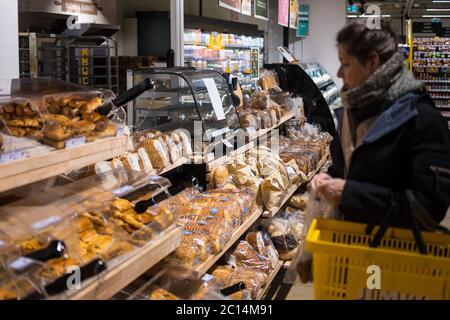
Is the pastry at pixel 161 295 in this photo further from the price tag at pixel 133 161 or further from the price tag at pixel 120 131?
the price tag at pixel 133 161

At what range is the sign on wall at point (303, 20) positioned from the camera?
9.45m

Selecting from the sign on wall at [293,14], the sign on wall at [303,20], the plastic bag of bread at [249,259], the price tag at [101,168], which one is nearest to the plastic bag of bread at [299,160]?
the plastic bag of bread at [249,259]

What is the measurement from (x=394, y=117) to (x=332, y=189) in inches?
12.2

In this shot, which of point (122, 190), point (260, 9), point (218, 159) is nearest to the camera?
point (122, 190)

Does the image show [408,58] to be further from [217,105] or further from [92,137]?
[92,137]

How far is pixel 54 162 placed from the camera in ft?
6.13

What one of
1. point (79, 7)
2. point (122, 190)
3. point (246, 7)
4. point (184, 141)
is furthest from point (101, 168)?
point (79, 7)

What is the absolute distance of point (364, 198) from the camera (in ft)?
5.97

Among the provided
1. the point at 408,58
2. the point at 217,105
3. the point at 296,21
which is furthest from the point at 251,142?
the point at 408,58

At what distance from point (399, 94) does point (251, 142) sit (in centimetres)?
286

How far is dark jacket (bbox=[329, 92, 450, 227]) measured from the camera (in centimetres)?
179

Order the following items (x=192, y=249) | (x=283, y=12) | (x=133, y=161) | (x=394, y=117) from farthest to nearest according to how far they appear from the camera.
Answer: (x=283, y=12), (x=133, y=161), (x=192, y=249), (x=394, y=117)

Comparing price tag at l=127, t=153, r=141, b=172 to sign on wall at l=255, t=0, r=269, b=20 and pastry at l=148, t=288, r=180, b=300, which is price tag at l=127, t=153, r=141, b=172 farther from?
sign on wall at l=255, t=0, r=269, b=20

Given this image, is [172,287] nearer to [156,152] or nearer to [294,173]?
[156,152]
